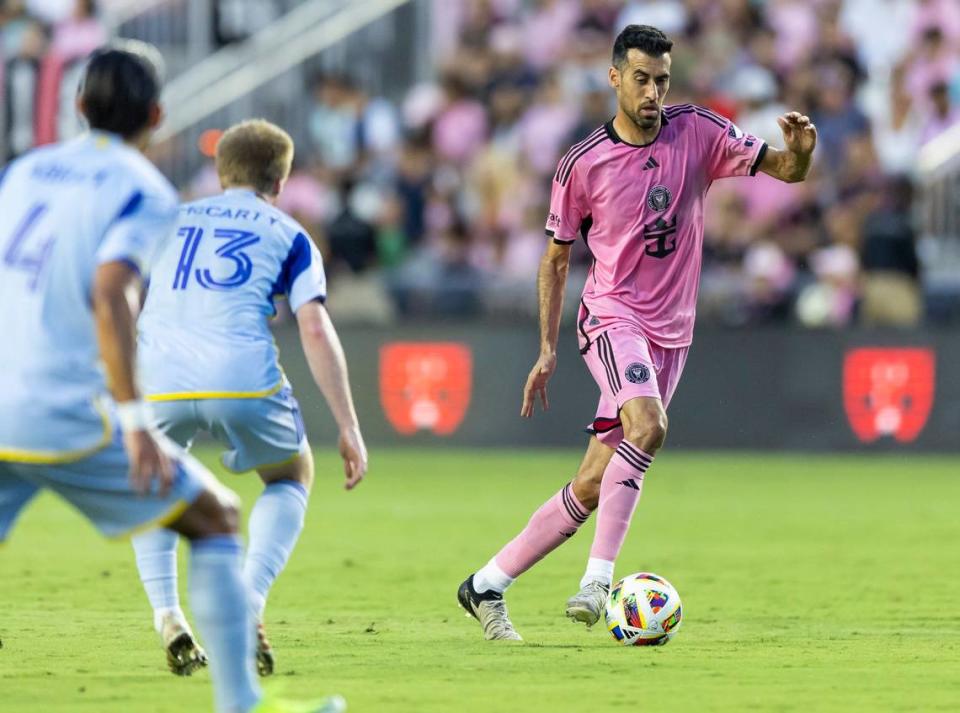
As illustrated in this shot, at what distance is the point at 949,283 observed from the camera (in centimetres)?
1916

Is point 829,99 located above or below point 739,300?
above

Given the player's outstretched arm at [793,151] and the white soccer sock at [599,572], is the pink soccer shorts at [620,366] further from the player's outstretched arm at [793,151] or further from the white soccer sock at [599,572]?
the player's outstretched arm at [793,151]

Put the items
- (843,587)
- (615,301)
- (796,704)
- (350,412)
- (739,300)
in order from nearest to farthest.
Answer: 1. (796,704)
2. (350,412)
3. (615,301)
4. (843,587)
5. (739,300)

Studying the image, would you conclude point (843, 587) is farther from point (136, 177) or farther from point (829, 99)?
point (829, 99)

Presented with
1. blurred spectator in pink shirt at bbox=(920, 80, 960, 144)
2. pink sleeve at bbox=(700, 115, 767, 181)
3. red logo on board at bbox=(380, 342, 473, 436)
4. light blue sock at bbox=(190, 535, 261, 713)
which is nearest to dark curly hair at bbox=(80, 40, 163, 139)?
light blue sock at bbox=(190, 535, 261, 713)

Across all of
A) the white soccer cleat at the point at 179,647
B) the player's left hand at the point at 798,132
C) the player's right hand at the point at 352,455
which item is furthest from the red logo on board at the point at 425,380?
the player's right hand at the point at 352,455

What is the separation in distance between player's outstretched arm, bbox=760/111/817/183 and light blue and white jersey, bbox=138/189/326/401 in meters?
2.26

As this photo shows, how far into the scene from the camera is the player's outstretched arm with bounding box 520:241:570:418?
8531mm

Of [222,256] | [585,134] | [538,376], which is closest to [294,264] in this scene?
A: [222,256]

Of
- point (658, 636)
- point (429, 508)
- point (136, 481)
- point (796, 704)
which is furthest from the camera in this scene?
point (429, 508)

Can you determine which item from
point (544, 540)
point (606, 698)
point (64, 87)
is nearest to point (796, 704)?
point (606, 698)

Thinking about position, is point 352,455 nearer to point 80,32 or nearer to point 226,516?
point 226,516

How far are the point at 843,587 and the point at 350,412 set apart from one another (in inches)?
160

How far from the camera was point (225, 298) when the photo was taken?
7176mm
